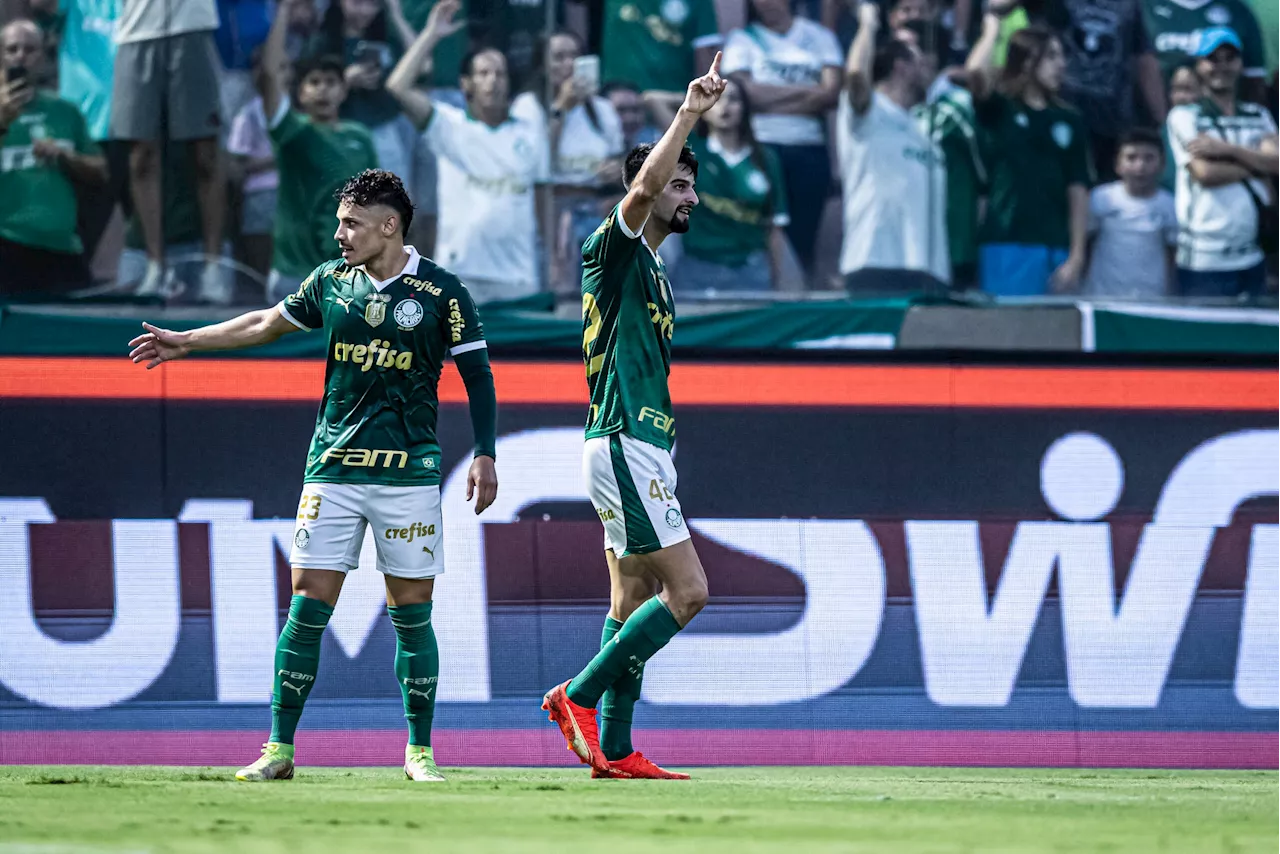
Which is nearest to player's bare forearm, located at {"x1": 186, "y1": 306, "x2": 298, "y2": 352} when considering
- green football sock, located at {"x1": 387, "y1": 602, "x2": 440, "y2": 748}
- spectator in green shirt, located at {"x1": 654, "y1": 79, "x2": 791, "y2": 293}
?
green football sock, located at {"x1": 387, "y1": 602, "x2": 440, "y2": 748}

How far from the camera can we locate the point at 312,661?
20.2ft

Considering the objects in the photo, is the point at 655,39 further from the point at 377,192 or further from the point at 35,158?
the point at 377,192

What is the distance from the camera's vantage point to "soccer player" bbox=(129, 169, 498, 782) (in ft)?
20.1

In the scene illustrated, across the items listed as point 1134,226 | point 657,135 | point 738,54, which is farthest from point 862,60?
point 1134,226

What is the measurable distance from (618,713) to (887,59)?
21.7ft

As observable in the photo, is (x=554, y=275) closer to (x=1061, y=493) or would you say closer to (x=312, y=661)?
(x=1061, y=493)

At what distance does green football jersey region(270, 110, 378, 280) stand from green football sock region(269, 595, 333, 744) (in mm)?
5370

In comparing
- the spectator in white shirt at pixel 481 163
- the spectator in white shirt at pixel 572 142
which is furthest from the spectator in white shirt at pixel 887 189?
the spectator in white shirt at pixel 481 163

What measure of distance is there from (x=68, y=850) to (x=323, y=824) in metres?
0.74

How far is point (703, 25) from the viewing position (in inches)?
456

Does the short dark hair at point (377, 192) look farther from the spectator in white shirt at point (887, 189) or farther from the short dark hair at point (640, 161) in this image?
the spectator in white shirt at point (887, 189)

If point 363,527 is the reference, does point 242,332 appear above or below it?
above

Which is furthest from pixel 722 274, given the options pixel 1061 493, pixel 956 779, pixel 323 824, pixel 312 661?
pixel 323 824

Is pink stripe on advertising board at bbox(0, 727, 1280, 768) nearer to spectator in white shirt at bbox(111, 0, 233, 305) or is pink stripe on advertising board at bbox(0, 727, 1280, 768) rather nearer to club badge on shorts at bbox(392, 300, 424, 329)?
club badge on shorts at bbox(392, 300, 424, 329)
